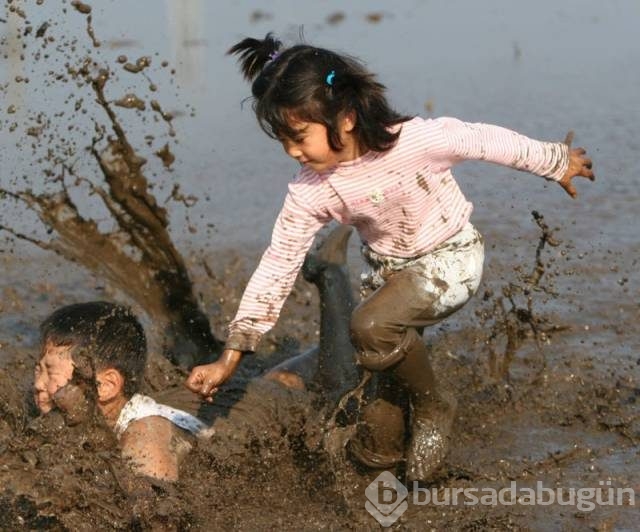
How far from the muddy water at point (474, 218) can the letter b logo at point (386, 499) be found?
5cm

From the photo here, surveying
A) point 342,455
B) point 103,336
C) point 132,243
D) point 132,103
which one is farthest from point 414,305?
point 132,243

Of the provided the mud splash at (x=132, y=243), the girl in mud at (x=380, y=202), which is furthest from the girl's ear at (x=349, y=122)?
the mud splash at (x=132, y=243)

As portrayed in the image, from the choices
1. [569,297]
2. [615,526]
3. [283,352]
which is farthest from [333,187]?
[569,297]

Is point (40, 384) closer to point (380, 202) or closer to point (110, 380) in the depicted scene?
point (110, 380)

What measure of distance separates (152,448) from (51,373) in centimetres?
48

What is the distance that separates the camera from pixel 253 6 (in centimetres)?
1220

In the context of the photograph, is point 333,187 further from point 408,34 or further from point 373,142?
point 408,34

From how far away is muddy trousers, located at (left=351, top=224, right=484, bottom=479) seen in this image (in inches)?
178

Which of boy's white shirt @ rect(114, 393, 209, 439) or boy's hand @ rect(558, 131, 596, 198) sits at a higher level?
boy's hand @ rect(558, 131, 596, 198)

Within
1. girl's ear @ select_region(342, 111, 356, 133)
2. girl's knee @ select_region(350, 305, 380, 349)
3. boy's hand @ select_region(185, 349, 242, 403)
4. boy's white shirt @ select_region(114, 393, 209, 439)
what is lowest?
boy's white shirt @ select_region(114, 393, 209, 439)

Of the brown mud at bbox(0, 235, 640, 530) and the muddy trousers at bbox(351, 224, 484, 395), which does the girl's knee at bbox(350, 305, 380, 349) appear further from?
the brown mud at bbox(0, 235, 640, 530)

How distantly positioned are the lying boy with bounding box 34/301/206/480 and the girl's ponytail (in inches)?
40.6

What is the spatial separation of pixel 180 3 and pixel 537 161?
26.1ft

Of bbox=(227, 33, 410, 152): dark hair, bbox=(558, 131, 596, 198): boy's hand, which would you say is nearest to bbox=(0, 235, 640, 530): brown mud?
bbox=(558, 131, 596, 198): boy's hand
